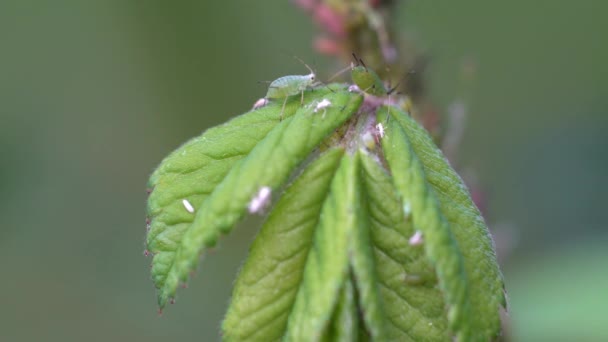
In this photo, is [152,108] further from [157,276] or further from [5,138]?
[157,276]

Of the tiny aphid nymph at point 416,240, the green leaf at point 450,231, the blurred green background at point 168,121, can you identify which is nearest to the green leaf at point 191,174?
the green leaf at point 450,231

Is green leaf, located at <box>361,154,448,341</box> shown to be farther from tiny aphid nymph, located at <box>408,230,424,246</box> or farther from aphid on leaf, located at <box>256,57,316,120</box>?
aphid on leaf, located at <box>256,57,316,120</box>

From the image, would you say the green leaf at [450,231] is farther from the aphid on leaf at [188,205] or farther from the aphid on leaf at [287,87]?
the aphid on leaf at [188,205]

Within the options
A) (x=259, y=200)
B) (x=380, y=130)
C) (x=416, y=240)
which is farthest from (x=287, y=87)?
(x=416, y=240)

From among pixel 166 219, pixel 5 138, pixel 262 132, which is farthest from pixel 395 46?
pixel 5 138

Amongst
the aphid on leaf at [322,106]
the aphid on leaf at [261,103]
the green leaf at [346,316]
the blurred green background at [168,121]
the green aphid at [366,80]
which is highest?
the blurred green background at [168,121]

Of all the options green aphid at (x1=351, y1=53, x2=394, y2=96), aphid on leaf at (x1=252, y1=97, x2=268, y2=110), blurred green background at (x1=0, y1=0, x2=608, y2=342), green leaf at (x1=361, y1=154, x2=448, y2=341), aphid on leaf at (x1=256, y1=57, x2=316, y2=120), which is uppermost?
blurred green background at (x1=0, y1=0, x2=608, y2=342)

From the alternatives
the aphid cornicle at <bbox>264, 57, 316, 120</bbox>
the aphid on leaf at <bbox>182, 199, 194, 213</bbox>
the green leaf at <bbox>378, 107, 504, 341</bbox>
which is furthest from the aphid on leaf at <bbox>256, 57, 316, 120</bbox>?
the aphid on leaf at <bbox>182, 199, 194, 213</bbox>
